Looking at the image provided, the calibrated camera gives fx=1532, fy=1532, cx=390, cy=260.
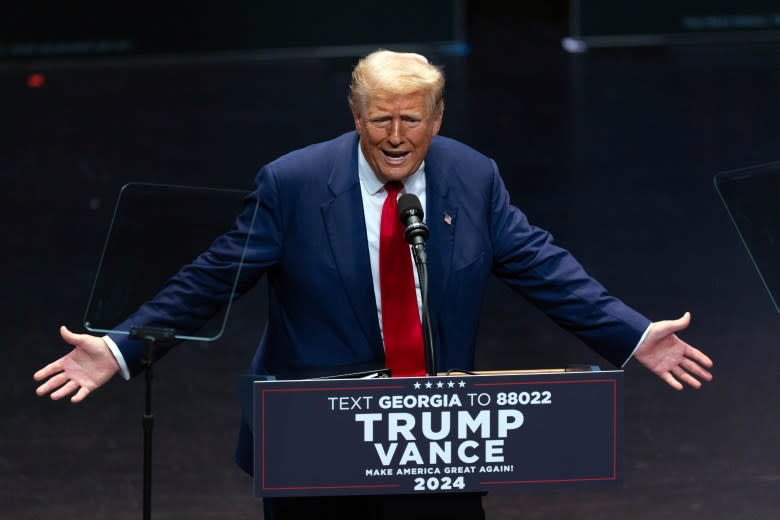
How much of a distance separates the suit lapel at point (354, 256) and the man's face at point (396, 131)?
4.8 inches

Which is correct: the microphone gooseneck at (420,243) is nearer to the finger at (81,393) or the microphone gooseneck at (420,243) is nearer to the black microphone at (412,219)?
the black microphone at (412,219)

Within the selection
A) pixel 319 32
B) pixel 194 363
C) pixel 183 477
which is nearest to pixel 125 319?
pixel 183 477

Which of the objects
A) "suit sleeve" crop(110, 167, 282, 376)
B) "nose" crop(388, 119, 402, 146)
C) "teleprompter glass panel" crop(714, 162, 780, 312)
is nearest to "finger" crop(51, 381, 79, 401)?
"suit sleeve" crop(110, 167, 282, 376)

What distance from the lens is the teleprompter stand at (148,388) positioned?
2957 millimetres

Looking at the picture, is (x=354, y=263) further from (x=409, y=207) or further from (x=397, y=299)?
(x=409, y=207)

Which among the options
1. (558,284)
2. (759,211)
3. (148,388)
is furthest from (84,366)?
(759,211)

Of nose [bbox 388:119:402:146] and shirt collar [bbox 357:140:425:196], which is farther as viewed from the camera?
shirt collar [bbox 357:140:425:196]

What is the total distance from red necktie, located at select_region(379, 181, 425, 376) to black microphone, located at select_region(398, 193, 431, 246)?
0.19 m

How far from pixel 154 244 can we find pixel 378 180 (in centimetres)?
53

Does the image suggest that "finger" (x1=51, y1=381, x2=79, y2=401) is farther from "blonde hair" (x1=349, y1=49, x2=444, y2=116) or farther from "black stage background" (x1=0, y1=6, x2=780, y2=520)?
"black stage background" (x1=0, y1=6, x2=780, y2=520)

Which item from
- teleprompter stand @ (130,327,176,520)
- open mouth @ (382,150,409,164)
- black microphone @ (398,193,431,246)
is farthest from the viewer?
open mouth @ (382,150,409,164)

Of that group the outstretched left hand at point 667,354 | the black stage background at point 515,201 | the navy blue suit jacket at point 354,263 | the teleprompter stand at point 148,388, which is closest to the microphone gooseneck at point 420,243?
the navy blue suit jacket at point 354,263

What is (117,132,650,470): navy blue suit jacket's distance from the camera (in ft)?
11.2

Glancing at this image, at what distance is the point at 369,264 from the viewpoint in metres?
3.43
